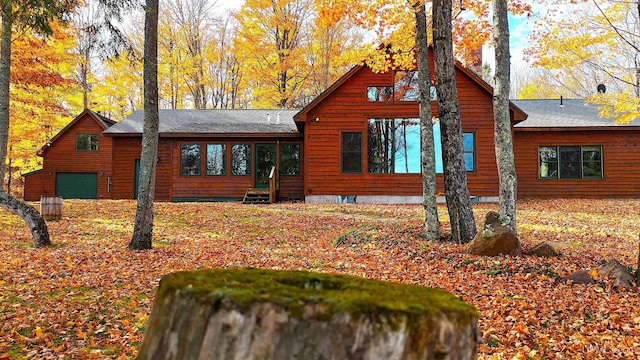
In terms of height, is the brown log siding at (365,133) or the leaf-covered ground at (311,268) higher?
the brown log siding at (365,133)

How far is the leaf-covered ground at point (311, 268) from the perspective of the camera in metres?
3.96

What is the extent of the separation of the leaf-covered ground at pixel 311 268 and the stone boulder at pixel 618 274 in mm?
163

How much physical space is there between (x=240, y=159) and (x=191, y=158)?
7.27 feet

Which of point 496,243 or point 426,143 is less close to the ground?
point 426,143

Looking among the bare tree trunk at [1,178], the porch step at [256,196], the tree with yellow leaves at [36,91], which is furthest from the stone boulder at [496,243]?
the porch step at [256,196]

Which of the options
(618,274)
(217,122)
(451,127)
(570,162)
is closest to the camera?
(618,274)

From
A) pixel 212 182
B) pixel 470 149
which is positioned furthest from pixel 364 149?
pixel 212 182

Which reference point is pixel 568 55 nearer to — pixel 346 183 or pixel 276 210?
pixel 346 183

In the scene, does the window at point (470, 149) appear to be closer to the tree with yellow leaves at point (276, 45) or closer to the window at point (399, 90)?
the window at point (399, 90)

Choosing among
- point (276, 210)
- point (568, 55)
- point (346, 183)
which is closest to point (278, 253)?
point (276, 210)

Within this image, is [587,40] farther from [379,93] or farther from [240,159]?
[240,159]

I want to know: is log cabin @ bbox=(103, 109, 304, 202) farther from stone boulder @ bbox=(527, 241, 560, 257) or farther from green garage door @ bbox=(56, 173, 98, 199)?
stone boulder @ bbox=(527, 241, 560, 257)

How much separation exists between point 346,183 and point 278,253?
9.08 meters

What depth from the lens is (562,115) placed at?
19.0 m
